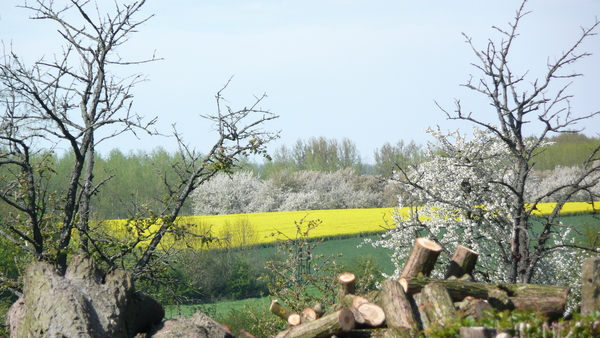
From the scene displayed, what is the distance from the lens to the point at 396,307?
444 cm

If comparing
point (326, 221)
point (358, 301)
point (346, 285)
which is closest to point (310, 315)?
point (346, 285)

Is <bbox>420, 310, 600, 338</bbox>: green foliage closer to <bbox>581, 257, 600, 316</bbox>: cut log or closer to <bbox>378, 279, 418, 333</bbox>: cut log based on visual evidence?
<bbox>378, 279, 418, 333</bbox>: cut log

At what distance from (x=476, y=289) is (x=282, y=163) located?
33.0 meters

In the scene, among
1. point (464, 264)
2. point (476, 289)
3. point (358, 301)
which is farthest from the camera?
point (464, 264)

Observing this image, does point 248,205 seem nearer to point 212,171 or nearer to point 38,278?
point 212,171

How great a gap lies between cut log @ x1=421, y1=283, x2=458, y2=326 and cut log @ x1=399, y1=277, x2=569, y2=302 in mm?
122

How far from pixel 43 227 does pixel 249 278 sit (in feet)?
22.6

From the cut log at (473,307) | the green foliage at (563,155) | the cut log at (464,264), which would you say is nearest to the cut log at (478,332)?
the cut log at (473,307)

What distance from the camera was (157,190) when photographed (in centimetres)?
2709

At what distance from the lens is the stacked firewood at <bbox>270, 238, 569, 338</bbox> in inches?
171

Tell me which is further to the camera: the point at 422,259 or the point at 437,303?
the point at 422,259

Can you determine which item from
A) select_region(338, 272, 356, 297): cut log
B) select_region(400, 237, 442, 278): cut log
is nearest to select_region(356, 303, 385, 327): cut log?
select_region(338, 272, 356, 297): cut log

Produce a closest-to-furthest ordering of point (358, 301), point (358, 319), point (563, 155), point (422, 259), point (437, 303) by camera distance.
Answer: point (437, 303) < point (358, 319) < point (358, 301) < point (422, 259) < point (563, 155)

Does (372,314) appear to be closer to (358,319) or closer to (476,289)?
(358,319)
